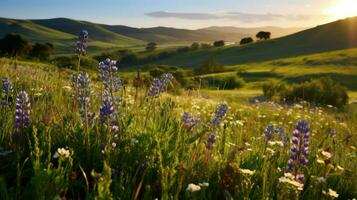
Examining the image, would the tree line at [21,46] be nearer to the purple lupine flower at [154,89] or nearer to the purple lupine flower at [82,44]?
the purple lupine flower at [154,89]

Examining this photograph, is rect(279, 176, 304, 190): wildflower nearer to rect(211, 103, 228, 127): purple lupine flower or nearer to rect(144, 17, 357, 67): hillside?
rect(211, 103, 228, 127): purple lupine flower

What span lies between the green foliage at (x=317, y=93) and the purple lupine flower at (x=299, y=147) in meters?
29.7

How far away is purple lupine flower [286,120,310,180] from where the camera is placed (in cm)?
366

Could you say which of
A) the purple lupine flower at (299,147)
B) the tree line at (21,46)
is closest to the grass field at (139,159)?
the purple lupine flower at (299,147)

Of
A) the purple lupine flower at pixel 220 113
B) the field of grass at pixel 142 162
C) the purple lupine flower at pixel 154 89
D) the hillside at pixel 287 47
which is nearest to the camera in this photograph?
the field of grass at pixel 142 162

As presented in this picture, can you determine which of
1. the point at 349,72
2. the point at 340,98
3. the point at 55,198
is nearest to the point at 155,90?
the point at 55,198

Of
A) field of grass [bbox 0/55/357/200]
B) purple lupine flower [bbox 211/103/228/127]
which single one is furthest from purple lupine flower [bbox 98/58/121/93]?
purple lupine flower [bbox 211/103/228/127]

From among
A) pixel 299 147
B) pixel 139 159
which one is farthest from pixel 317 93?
pixel 139 159

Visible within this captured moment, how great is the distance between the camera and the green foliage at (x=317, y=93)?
34281mm

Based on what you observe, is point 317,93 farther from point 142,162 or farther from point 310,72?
point 142,162

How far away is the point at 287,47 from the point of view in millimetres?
108688

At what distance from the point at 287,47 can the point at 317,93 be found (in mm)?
76161

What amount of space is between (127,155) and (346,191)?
6.81 ft

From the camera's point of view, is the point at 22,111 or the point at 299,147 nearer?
the point at 299,147
